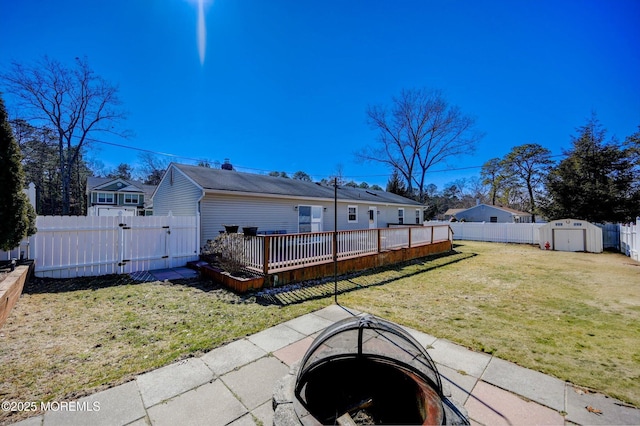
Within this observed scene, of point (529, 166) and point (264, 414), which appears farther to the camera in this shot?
point (529, 166)

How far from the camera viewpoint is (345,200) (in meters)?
14.4

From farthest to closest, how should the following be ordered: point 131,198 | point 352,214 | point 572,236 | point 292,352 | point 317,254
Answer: point 131,198
point 352,214
point 572,236
point 317,254
point 292,352

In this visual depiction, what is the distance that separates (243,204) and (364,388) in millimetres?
9357

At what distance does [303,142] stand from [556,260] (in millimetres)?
20811

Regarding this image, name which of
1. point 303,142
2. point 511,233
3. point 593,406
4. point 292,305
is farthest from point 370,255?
point 303,142

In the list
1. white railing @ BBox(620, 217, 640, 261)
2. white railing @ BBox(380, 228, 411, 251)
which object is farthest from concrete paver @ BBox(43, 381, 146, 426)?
white railing @ BBox(620, 217, 640, 261)

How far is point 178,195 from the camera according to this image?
11.4m

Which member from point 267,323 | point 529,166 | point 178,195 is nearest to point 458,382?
point 267,323

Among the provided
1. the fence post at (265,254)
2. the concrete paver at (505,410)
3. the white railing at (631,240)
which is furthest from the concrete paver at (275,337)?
the white railing at (631,240)

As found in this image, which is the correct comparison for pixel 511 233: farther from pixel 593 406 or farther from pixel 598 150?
pixel 593 406

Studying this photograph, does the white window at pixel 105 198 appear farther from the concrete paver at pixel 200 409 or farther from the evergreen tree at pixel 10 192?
the concrete paver at pixel 200 409

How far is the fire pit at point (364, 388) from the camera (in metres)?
1.65

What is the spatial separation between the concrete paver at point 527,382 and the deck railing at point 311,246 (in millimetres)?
4578

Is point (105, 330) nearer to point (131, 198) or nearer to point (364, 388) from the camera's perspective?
point (364, 388)
